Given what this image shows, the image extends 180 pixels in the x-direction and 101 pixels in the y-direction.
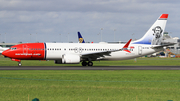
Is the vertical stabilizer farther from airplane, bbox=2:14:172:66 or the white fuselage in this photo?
the white fuselage

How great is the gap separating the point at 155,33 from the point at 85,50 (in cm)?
1367

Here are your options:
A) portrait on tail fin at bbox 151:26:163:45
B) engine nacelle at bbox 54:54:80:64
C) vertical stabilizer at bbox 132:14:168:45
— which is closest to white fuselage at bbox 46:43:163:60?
vertical stabilizer at bbox 132:14:168:45

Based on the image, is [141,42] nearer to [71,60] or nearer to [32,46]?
[71,60]

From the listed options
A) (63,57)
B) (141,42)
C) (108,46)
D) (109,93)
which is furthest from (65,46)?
(109,93)

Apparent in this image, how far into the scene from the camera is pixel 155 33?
47.4m

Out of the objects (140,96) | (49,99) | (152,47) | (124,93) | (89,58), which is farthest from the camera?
(152,47)

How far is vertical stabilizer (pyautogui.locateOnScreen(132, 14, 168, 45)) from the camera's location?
154 ft

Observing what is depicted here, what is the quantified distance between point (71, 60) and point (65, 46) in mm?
3965

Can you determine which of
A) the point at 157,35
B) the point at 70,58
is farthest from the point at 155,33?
the point at 70,58

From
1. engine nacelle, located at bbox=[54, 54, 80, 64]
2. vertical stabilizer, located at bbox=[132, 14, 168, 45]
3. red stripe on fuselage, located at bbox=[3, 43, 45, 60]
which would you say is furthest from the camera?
vertical stabilizer, located at bbox=[132, 14, 168, 45]

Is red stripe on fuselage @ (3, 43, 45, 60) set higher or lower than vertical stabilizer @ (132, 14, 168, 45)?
lower

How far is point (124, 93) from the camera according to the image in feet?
51.9

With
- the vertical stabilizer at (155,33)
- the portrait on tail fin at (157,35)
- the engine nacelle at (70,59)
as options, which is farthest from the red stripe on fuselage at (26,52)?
the portrait on tail fin at (157,35)

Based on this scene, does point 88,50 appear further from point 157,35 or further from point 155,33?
point 157,35
